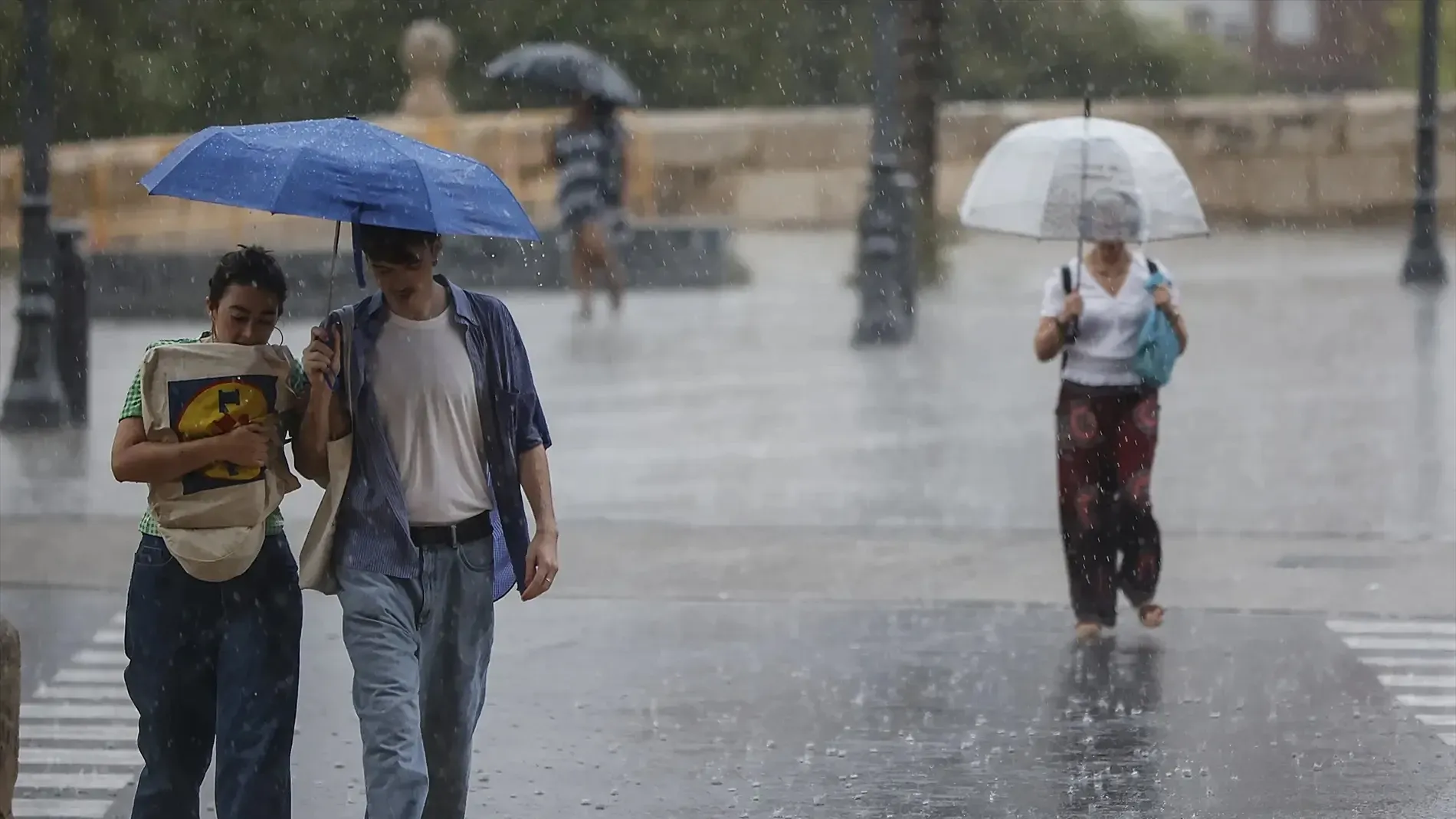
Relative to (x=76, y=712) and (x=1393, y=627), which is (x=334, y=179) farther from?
(x=1393, y=627)

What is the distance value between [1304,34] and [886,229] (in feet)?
144

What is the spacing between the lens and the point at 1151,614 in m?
7.81

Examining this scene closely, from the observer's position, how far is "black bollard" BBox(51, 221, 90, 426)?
12828 millimetres

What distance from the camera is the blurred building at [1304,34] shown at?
4594cm

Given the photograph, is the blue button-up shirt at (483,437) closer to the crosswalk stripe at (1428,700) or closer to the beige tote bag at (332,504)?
the beige tote bag at (332,504)

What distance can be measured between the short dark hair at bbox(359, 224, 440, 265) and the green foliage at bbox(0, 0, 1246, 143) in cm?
2489

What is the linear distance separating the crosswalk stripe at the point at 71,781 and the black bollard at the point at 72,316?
680cm

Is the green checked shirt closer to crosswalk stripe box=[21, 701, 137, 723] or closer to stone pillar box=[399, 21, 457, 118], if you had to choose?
crosswalk stripe box=[21, 701, 137, 723]

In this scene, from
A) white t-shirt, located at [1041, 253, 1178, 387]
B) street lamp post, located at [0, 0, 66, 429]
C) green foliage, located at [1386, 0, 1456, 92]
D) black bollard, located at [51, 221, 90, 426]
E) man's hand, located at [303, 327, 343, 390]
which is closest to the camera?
man's hand, located at [303, 327, 343, 390]

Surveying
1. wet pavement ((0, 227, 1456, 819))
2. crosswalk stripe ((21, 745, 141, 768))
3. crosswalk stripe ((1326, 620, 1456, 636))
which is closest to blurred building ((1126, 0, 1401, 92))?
wet pavement ((0, 227, 1456, 819))

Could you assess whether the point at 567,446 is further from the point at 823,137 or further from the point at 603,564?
the point at 823,137

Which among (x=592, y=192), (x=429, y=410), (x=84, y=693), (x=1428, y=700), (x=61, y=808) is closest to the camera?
(x=429, y=410)

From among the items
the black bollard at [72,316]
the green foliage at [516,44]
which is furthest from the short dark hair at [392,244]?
the green foliage at [516,44]

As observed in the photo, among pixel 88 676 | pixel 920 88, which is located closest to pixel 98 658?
pixel 88 676
